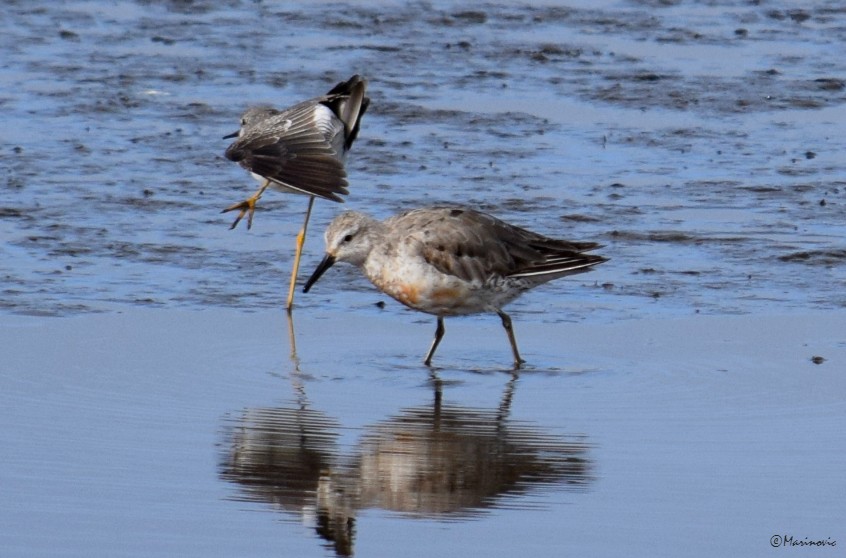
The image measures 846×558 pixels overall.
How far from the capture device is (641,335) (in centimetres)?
938

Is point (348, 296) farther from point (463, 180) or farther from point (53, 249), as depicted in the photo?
point (463, 180)

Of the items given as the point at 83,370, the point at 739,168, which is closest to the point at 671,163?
the point at 739,168

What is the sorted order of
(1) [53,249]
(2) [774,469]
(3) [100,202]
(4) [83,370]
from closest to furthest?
(2) [774,469] → (4) [83,370] → (1) [53,249] → (3) [100,202]

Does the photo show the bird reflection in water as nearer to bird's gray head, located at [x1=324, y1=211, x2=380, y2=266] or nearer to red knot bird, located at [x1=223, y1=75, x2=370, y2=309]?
bird's gray head, located at [x1=324, y1=211, x2=380, y2=266]

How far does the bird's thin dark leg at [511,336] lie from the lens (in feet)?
29.1

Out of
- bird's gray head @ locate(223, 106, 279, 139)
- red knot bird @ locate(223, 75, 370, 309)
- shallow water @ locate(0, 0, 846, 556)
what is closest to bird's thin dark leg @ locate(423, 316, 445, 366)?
shallow water @ locate(0, 0, 846, 556)

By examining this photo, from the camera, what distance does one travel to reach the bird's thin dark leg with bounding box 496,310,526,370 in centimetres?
888

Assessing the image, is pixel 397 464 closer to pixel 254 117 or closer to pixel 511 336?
pixel 511 336

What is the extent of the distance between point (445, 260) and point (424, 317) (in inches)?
38.4

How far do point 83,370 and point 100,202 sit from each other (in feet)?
12.5

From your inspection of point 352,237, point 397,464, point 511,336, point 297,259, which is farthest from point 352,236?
point 397,464

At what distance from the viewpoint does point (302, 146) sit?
34.1ft

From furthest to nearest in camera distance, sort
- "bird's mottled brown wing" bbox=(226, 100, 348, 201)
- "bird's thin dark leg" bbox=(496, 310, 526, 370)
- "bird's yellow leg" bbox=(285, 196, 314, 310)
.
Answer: "bird's yellow leg" bbox=(285, 196, 314, 310) < "bird's mottled brown wing" bbox=(226, 100, 348, 201) < "bird's thin dark leg" bbox=(496, 310, 526, 370)

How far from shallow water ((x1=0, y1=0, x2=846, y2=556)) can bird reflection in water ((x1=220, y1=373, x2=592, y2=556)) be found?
17 mm
